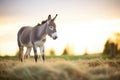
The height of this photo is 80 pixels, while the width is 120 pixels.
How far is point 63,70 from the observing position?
312 cm

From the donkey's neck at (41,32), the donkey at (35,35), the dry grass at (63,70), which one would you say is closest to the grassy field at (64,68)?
the dry grass at (63,70)

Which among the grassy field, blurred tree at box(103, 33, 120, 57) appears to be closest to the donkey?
the grassy field

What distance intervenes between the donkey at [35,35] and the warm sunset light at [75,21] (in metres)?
0.05

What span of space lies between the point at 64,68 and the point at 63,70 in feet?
0.09

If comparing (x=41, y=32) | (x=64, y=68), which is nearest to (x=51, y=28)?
(x=41, y=32)

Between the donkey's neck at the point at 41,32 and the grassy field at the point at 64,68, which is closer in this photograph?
the grassy field at the point at 64,68

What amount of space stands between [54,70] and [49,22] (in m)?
0.46

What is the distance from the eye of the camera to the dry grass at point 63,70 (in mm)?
3096

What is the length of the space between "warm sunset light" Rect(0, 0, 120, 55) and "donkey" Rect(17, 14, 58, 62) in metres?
0.05

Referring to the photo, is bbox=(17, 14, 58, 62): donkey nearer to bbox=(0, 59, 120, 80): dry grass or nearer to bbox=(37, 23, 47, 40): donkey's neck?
bbox=(37, 23, 47, 40): donkey's neck

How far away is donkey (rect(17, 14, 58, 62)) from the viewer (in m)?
3.23

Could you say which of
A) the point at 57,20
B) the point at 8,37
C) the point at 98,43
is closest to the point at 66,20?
the point at 57,20

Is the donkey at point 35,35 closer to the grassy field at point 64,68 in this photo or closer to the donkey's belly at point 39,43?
the donkey's belly at point 39,43

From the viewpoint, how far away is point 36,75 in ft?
10.3
